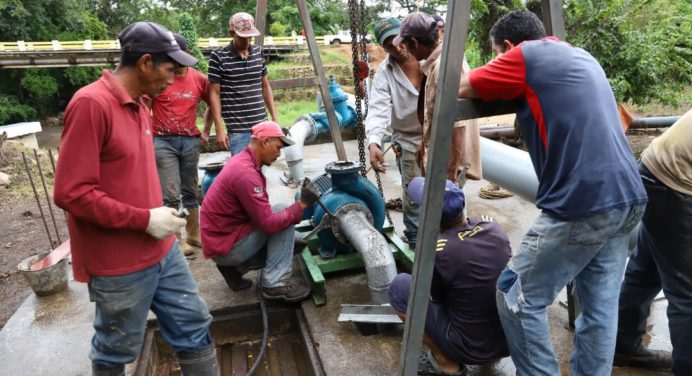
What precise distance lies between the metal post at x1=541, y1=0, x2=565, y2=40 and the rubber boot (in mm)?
2274

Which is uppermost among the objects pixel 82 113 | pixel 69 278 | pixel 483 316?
pixel 82 113

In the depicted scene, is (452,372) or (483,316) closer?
(483,316)

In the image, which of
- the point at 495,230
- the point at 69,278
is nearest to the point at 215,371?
the point at 495,230

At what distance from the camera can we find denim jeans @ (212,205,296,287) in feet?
11.1

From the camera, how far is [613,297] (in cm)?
204

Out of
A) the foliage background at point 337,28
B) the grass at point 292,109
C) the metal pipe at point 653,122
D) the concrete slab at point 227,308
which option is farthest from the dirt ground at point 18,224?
the grass at point 292,109

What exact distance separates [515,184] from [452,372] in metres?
1.42

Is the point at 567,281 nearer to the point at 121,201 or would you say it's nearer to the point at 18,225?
the point at 121,201

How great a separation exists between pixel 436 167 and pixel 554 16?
3.39ft

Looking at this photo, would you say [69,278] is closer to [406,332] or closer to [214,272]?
[214,272]

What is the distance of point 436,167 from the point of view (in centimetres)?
177

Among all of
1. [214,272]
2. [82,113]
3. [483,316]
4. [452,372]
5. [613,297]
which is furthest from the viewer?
[214,272]

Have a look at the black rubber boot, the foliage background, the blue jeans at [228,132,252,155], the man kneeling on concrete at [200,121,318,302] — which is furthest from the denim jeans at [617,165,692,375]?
the foliage background

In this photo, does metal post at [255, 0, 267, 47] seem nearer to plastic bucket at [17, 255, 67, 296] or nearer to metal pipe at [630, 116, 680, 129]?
plastic bucket at [17, 255, 67, 296]
